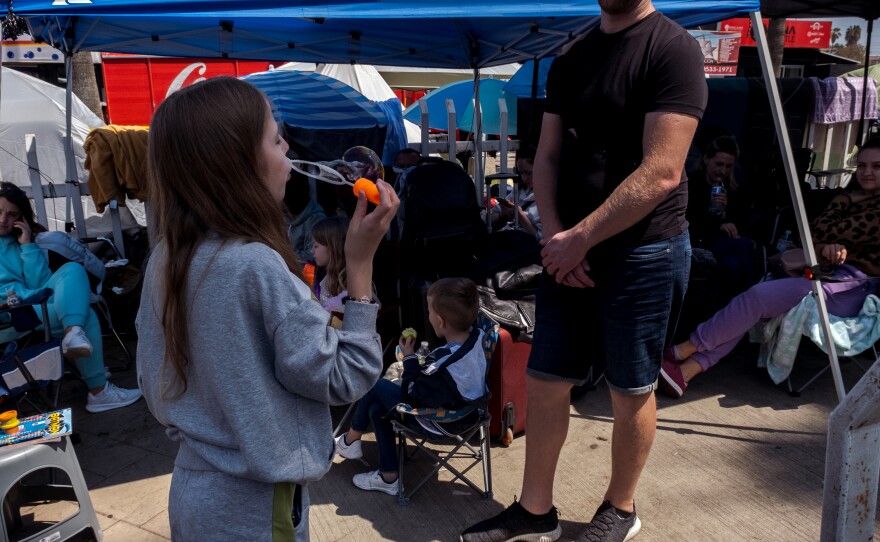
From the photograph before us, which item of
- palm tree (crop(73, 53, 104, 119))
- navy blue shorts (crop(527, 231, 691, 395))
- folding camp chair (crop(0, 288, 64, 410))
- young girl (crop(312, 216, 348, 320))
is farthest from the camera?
palm tree (crop(73, 53, 104, 119))

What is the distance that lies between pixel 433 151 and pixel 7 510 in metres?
4.34

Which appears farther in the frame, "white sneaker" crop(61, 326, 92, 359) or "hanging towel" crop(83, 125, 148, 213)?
"hanging towel" crop(83, 125, 148, 213)

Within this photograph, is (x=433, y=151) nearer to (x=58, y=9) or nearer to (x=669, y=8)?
(x=669, y=8)

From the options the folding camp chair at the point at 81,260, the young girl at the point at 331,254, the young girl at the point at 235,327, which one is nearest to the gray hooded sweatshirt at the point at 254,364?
the young girl at the point at 235,327

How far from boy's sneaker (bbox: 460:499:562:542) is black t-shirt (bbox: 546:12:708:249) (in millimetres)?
1118

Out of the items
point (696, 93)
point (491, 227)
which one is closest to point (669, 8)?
point (696, 93)

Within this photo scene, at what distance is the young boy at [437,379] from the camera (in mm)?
2791

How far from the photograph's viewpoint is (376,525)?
2781mm

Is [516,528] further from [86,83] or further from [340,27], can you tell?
[86,83]

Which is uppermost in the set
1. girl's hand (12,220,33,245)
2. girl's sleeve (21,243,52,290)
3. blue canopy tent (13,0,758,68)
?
blue canopy tent (13,0,758,68)

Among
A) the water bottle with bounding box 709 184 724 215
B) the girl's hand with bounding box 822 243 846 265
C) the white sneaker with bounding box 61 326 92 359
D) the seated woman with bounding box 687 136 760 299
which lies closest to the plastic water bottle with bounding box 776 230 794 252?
the seated woman with bounding box 687 136 760 299

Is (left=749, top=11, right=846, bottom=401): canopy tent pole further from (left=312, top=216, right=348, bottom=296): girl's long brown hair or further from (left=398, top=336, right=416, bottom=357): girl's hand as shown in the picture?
(left=312, top=216, right=348, bottom=296): girl's long brown hair

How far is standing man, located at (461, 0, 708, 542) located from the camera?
2.04 meters

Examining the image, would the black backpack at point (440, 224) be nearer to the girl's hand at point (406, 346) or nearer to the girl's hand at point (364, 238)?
the girl's hand at point (406, 346)
